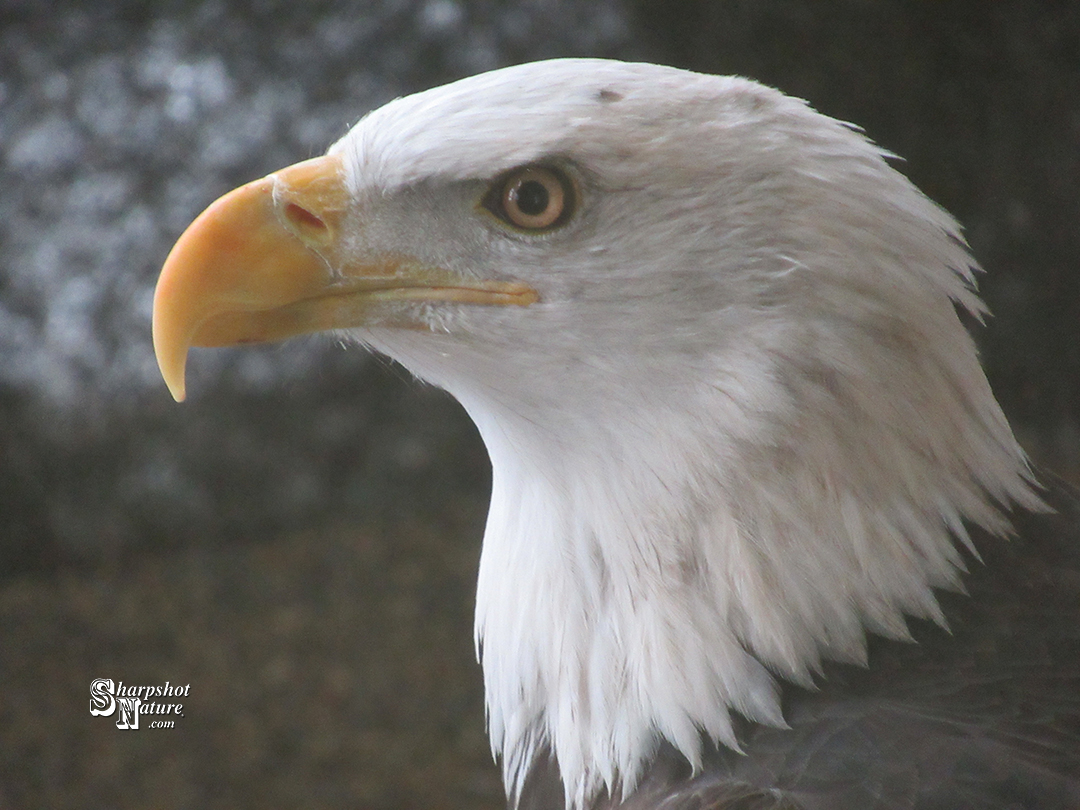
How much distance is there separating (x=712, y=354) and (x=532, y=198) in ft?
0.70

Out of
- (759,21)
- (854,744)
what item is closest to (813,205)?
(854,744)

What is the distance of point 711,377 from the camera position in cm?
94

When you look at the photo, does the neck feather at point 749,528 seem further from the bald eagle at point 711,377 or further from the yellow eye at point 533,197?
the yellow eye at point 533,197

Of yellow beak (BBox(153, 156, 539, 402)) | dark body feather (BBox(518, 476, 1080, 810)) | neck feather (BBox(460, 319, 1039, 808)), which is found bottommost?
dark body feather (BBox(518, 476, 1080, 810))

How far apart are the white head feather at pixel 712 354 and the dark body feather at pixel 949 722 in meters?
0.03

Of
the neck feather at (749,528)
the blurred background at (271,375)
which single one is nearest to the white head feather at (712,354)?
the neck feather at (749,528)

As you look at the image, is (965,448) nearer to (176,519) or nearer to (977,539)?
(977,539)

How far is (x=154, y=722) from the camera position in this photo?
281cm

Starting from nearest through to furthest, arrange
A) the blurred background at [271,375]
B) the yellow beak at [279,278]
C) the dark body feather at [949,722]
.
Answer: the dark body feather at [949,722]
the yellow beak at [279,278]
the blurred background at [271,375]

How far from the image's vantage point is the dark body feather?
2.81 feet

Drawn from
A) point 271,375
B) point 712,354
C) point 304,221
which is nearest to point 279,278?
point 304,221

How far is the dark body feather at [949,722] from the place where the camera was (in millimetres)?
857

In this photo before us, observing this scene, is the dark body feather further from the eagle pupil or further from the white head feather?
the eagle pupil

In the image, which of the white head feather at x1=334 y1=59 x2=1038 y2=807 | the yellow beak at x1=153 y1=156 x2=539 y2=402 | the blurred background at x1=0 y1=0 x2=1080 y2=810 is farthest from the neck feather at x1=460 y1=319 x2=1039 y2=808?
the blurred background at x1=0 y1=0 x2=1080 y2=810
